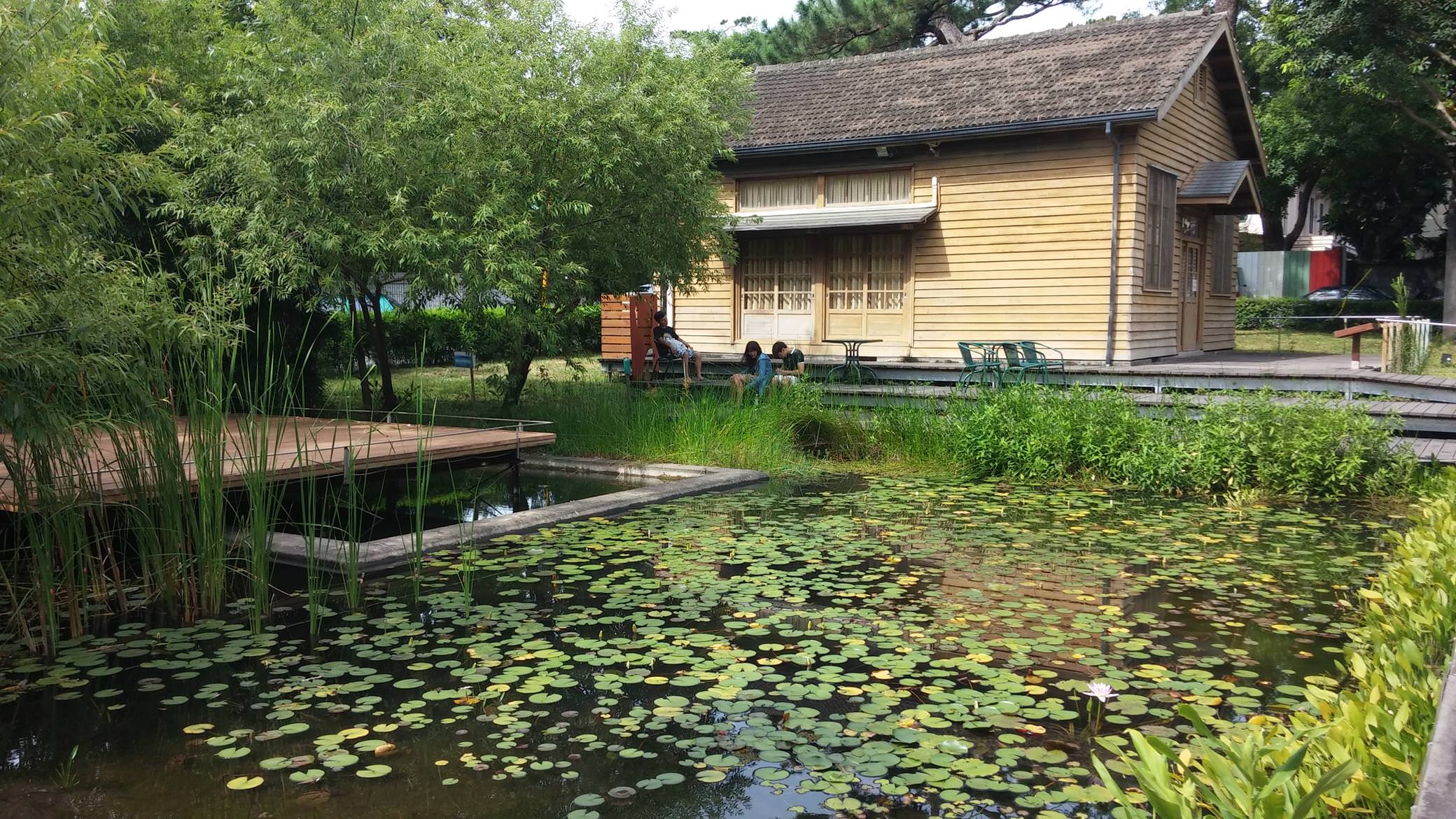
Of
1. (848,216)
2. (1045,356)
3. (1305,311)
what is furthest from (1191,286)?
(1305,311)

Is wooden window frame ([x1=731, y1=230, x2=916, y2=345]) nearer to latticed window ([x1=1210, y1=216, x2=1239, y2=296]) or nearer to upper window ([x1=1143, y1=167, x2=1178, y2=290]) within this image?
upper window ([x1=1143, y1=167, x2=1178, y2=290])

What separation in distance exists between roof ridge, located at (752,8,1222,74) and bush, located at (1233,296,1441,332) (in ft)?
37.5

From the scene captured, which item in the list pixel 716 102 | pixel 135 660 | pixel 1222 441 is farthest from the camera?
pixel 716 102

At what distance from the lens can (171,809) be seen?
137 inches

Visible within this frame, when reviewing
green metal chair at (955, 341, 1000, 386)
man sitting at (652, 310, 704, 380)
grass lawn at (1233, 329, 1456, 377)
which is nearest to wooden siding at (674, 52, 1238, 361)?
man sitting at (652, 310, 704, 380)

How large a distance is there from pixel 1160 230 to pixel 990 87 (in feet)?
10.4

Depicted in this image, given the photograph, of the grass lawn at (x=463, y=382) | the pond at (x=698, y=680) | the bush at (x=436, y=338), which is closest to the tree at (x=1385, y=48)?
the bush at (x=436, y=338)

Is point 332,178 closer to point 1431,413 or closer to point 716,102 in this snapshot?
point 716,102

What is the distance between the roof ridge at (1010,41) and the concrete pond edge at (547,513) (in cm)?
1025

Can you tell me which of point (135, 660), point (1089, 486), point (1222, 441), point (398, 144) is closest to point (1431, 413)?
point (1222, 441)

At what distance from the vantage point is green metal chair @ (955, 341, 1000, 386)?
12992mm

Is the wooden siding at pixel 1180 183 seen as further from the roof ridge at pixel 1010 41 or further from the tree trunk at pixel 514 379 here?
the tree trunk at pixel 514 379

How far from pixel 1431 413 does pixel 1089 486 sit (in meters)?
3.63

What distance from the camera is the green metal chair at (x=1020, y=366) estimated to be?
12734 millimetres
